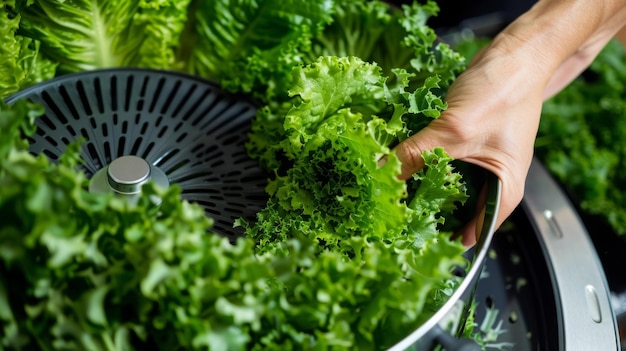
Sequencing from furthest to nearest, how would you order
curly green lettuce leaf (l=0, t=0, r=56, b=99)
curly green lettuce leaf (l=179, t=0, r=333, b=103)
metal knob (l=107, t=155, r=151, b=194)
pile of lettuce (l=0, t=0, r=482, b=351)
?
curly green lettuce leaf (l=179, t=0, r=333, b=103) < curly green lettuce leaf (l=0, t=0, r=56, b=99) < metal knob (l=107, t=155, r=151, b=194) < pile of lettuce (l=0, t=0, r=482, b=351)

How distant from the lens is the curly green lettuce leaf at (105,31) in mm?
945

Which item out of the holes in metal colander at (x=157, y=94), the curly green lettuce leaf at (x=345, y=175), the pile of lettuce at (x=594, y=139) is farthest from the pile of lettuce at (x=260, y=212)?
the pile of lettuce at (x=594, y=139)

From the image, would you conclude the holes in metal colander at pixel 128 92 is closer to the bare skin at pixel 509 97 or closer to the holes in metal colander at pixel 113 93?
the holes in metal colander at pixel 113 93

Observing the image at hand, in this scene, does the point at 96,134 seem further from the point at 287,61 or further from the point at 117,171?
the point at 287,61

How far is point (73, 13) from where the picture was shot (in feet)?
3.12

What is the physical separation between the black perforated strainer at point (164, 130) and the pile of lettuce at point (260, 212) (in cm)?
4

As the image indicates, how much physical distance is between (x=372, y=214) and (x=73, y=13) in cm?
52

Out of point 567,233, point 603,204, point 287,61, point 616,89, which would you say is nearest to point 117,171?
point 287,61

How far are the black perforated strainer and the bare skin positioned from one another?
0.23 m

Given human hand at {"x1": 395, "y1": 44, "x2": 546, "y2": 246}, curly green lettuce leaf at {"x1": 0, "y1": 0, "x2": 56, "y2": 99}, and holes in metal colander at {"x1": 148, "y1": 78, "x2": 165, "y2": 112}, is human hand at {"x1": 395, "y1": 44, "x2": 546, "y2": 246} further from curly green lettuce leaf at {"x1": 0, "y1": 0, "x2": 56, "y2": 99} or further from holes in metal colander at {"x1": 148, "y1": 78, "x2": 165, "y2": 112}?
curly green lettuce leaf at {"x1": 0, "y1": 0, "x2": 56, "y2": 99}

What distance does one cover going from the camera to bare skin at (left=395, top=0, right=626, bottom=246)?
0.84 meters

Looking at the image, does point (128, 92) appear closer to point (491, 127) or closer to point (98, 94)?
point (98, 94)

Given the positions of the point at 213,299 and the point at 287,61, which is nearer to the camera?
the point at 213,299

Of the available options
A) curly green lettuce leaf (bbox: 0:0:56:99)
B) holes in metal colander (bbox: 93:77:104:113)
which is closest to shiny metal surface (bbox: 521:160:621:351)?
holes in metal colander (bbox: 93:77:104:113)
